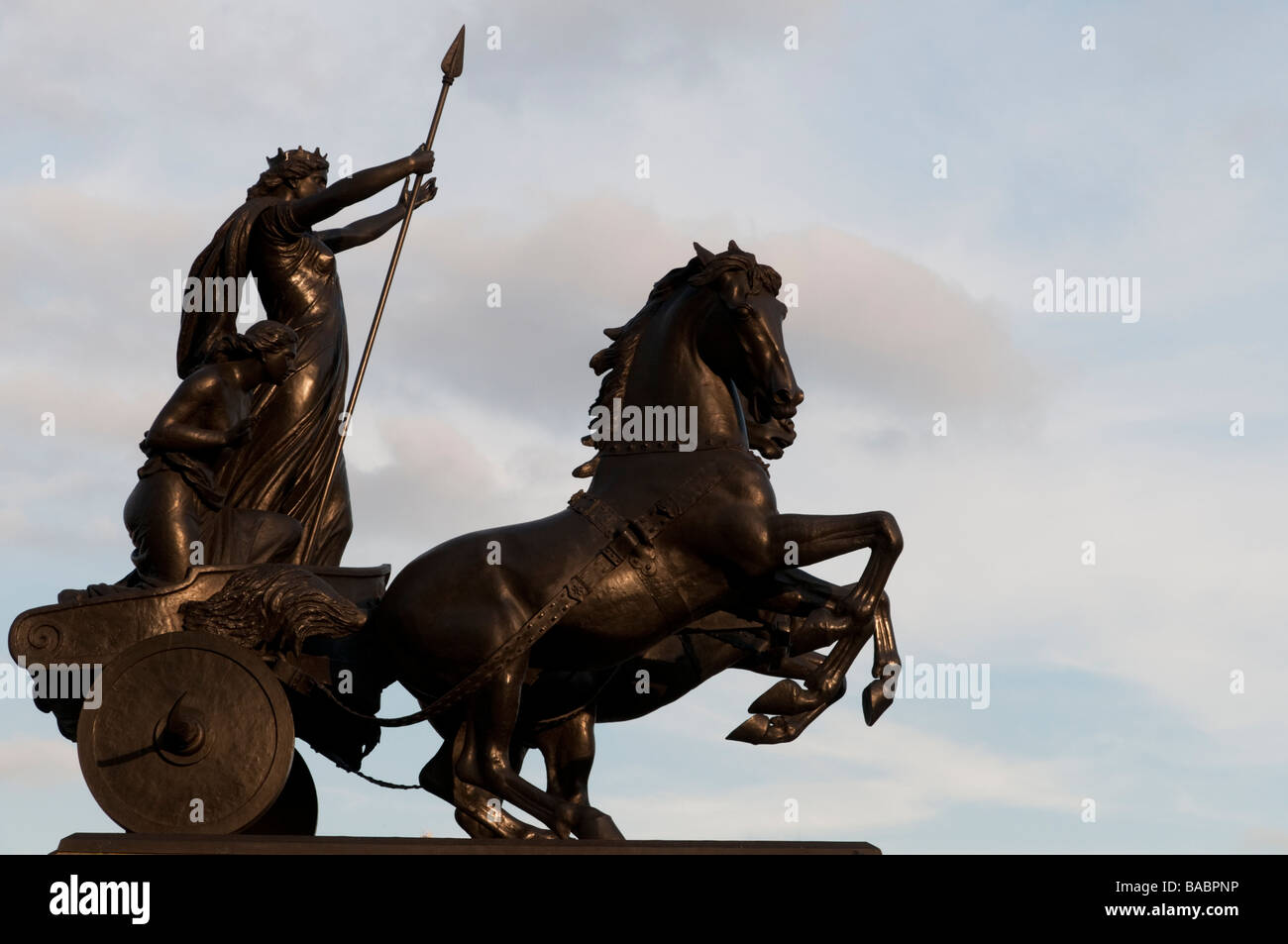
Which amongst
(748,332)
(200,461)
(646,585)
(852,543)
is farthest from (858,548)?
(200,461)

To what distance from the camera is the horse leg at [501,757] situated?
9.21m

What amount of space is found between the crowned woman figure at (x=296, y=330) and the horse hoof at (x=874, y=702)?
3115 mm

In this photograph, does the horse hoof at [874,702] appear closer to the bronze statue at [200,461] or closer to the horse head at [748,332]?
the horse head at [748,332]

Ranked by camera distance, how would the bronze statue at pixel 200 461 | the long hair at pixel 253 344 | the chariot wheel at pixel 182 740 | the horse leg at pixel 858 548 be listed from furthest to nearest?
1. the long hair at pixel 253 344
2. the bronze statue at pixel 200 461
3. the horse leg at pixel 858 548
4. the chariot wheel at pixel 182 740

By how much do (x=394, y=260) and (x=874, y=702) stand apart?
12.0 ft

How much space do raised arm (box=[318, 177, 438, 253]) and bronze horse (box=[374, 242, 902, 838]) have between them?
2363mm

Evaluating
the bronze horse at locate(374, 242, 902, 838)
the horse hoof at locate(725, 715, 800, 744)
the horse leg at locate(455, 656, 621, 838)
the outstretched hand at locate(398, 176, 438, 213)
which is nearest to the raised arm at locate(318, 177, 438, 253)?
the outstretched hand at locate(398, 176, 438, 213)

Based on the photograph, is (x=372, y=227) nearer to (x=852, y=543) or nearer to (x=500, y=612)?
(x=500, y=612)

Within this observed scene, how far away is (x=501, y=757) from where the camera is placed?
928 cm

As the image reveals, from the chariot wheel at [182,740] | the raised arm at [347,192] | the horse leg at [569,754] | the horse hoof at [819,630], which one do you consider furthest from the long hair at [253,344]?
the horse hoof at [819,630]

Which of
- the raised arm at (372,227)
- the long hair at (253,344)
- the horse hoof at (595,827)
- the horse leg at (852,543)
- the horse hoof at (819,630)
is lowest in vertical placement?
the horse hoof at (595,827)
